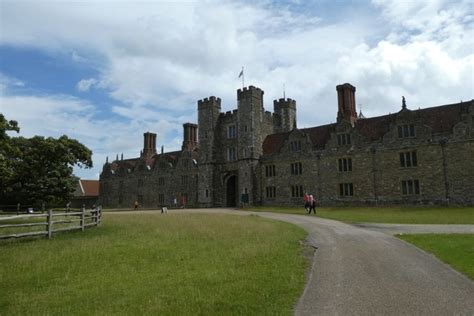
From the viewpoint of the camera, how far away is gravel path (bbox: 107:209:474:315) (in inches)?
317

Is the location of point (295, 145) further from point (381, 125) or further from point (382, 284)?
point (382, 284)

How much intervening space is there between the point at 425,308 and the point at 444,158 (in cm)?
3444

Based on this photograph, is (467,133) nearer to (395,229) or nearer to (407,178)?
(407,178)

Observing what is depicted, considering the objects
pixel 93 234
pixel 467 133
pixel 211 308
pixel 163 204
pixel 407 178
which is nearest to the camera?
pixel 211 308

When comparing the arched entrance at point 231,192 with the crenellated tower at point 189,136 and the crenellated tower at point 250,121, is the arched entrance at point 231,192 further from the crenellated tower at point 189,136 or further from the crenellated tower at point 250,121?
the crenellated tower at point 189,136

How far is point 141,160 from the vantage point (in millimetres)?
74500

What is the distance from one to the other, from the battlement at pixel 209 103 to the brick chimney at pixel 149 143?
71.3 feet

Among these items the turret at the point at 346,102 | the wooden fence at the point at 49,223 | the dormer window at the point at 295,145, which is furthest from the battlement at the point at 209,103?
the wooden fence at the point at 49,223

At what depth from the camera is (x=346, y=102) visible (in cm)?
4925

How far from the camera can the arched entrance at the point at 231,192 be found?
57.6 metres

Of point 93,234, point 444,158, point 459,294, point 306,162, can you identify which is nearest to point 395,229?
point 459,294

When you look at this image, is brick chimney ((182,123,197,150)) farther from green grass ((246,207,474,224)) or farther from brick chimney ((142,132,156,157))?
green grass ((246,207,474,224))

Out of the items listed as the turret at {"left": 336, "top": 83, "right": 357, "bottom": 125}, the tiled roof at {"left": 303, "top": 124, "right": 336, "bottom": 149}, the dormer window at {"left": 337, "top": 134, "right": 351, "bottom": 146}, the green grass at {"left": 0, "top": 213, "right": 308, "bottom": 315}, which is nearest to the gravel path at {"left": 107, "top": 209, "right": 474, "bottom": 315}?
the green grass at {"left": 0, "top": 213, "right": 308, "bottom": 315}

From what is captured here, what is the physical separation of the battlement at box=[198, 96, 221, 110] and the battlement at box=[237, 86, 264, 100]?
4.79m
